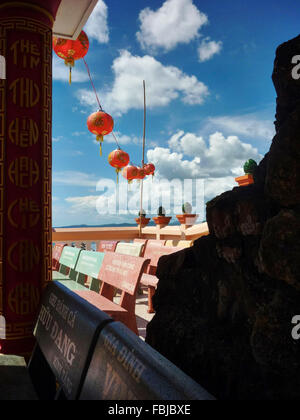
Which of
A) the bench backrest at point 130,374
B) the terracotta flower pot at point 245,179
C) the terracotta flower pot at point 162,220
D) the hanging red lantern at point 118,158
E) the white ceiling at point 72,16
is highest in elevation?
the white ceiling at point 72,16

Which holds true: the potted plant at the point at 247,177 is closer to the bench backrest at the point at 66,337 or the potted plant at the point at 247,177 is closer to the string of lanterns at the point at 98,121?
the bench backrest at the point at 66,337

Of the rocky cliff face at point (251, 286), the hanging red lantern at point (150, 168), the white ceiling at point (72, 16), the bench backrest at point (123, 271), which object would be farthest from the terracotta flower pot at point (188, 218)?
the rocky cliff face at point (251, 286)

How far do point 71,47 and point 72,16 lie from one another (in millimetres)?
Answer: 1863

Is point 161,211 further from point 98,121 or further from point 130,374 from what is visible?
point 130,374

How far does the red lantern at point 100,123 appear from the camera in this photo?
25.6 ft

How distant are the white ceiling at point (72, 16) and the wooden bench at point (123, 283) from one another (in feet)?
7.59

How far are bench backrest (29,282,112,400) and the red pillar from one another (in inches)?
18.8

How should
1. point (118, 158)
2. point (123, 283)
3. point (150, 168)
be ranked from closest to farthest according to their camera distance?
point (123, 283) → point (118, 158) → point (150, 168)

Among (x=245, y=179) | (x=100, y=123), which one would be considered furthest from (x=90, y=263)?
(x=100, y=123)

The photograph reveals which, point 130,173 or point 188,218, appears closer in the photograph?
point 188,218

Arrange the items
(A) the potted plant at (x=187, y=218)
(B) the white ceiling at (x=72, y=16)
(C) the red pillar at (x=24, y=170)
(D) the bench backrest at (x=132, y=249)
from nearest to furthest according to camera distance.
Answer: (C) the red pillar at (x=24, y=170), (B) the white ceiling at (x=72, y=16), (D) the bench backrest at (x=132, y=249), (A) the potted plant at (x=187, y=218)

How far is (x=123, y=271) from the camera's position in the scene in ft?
10.0

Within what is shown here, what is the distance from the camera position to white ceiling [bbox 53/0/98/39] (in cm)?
307

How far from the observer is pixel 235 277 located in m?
1.12
